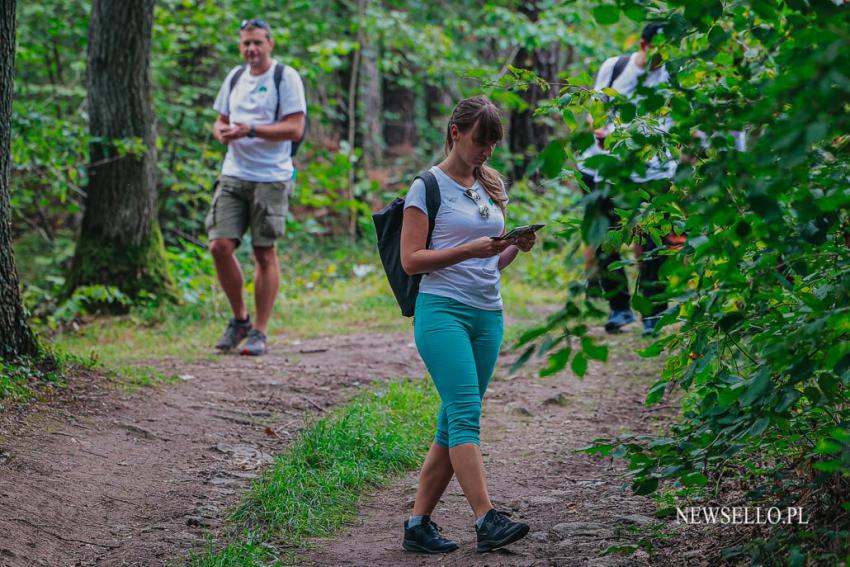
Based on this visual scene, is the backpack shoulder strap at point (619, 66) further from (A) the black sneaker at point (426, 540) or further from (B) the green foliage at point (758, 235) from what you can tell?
(A) the black sneaker at point (426, 540)

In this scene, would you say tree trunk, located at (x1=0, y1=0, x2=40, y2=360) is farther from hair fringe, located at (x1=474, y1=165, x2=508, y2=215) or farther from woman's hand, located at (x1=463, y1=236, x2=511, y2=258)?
woman's hand, located at (x1=463, y1=236, x2=511, y2=258)

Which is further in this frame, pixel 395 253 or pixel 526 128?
pixel 526 128

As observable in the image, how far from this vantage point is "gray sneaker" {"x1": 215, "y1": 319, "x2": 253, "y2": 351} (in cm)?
812

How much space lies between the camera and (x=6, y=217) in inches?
227

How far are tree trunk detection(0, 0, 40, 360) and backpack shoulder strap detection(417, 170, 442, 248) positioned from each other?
2.98 m

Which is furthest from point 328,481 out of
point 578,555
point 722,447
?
point 722,447

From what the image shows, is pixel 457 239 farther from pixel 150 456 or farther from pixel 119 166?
pixel 119 166

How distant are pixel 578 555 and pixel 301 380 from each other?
363cm

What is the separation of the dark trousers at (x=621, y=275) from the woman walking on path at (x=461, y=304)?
53 cm

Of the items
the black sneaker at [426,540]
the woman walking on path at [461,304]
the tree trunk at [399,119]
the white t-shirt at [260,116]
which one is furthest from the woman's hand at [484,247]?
the tree trunk at [399,119]

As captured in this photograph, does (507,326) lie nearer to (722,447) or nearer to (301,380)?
(301,380)

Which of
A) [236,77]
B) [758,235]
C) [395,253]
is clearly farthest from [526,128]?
[758,235]

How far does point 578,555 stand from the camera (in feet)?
12.6

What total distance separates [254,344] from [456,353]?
428 centimetres
